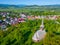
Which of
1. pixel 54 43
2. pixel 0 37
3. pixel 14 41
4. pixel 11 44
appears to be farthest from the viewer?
pixel 0 37

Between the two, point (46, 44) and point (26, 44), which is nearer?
point (46, 44)

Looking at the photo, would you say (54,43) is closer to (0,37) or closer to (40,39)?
(40,39)

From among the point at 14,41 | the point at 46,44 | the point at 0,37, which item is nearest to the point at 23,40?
the point at 14,41

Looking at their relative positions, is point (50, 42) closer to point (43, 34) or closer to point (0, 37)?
point (43, 34)

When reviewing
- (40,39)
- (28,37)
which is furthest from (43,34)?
(28,37)

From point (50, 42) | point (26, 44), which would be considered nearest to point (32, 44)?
point (26, 44)

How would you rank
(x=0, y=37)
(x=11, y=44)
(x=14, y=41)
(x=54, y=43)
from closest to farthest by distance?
(x=54, y=43)
(x=11, y=44)
(x=14, y=41)
(x=0, y=37)

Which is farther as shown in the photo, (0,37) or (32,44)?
(0,37)

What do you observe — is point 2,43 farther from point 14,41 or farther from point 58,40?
point 58,40
